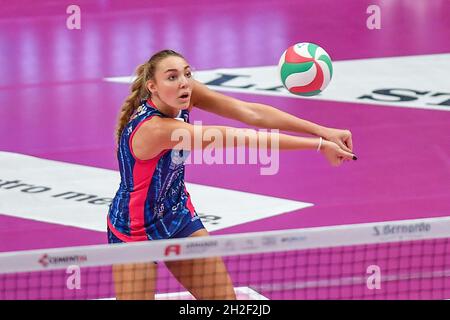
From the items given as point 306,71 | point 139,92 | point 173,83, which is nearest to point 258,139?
point 173,83

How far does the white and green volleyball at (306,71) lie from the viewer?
9000 millimetres

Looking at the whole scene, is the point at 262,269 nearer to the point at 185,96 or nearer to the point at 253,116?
the point at 253,116

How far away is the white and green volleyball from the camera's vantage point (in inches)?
354

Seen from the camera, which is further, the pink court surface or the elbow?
the pink court surface

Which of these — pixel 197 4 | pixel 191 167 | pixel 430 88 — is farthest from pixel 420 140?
pixel 197 4

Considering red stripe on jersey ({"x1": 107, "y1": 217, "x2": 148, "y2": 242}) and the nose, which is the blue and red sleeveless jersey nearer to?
red stripe on jersey ({"x1": 107, "y1": 217, "x2": 148, "y2": 242})

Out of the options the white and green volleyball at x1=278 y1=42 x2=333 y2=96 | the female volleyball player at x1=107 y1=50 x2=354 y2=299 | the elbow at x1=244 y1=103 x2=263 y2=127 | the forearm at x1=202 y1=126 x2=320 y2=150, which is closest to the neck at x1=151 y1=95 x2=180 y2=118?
the female volleyball player at x1=107 y1=50 x2=354 y2=299

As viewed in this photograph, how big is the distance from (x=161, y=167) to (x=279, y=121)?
911mm

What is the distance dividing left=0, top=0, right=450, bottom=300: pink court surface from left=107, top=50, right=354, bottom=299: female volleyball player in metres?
2.84

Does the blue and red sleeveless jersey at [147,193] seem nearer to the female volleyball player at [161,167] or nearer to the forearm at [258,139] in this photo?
the female volleyball player at [161,167]

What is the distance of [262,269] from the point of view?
9.61 metres

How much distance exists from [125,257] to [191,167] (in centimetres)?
529

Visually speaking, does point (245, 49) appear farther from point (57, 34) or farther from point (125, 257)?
point (125, 257)

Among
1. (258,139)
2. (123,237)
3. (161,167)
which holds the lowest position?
(123,237)
